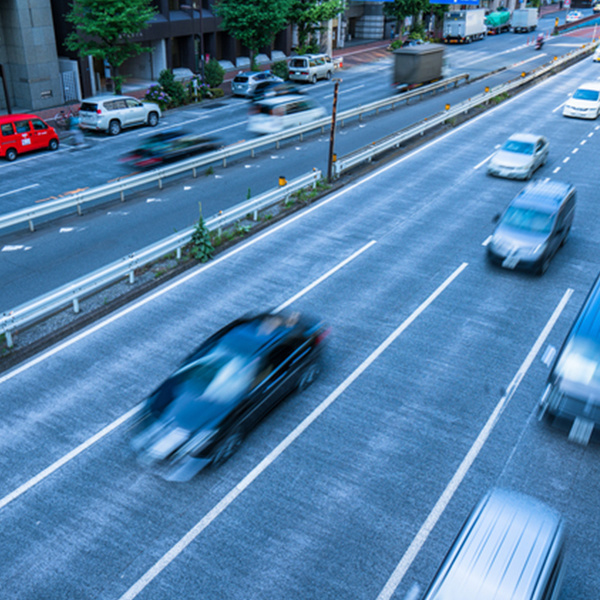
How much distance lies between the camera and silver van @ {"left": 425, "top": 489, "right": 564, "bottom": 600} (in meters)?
6.76

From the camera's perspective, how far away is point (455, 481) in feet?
32.0

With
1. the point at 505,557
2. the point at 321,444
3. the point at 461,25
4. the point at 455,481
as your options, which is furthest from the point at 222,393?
the point at 461,25

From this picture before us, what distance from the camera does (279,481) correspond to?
967 centimetres

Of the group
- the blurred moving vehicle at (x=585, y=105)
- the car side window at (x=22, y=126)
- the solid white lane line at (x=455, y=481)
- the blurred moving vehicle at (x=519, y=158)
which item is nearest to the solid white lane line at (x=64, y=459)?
the solid white lane line at (x=455, y=481)

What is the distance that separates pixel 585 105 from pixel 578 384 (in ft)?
94.1

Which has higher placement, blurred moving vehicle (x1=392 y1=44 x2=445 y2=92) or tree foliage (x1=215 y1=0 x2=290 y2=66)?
tree foliage (x1=215 y1=0 x2=290 y2=66)

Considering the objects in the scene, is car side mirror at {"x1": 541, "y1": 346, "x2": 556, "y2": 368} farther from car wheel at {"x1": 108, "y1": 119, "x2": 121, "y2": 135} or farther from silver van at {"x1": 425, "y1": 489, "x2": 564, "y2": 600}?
car wheel at {"x1": 108, "y1": 119, "x2": 121, "y2": 135}

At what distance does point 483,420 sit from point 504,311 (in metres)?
4.42

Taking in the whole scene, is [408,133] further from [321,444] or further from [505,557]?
[505,557]

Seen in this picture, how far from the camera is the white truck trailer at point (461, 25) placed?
6988cm

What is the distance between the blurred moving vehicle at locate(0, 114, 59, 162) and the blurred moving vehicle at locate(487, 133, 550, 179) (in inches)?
804

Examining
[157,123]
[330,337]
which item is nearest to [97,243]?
[330,337]

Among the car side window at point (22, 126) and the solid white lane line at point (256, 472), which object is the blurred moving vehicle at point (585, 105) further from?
the car side window at point (22, 126)

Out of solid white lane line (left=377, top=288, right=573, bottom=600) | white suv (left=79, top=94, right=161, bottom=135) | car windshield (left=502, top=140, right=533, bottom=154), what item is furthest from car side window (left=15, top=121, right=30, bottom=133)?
solid white lane line (left=377, top=288, right=573, bottom=600)
